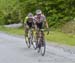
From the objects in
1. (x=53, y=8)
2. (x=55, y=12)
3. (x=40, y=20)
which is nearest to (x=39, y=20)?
(x=40, y=20)

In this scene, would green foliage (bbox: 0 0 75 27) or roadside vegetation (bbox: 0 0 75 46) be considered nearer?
roadside vegetation (bbox: 0 0 75 46)

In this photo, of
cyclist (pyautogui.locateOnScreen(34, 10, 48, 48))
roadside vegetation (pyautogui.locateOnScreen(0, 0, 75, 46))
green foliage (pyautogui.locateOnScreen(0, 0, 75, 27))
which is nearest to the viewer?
cyclist (pyautogui.locateOnScreen(34, 10, 48, 48))

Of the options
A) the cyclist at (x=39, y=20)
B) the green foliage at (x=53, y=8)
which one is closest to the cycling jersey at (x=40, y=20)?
the cyclist at (x=39, y=20)

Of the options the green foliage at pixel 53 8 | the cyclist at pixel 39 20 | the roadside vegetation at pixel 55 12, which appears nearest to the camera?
the cyclist at pixel 39 20

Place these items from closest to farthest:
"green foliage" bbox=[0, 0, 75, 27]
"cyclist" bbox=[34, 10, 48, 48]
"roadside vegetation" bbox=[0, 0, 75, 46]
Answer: "cyclist" bbox=[34, 10, 48, 48]
"roadside vegetation" bbox=[0, 0, 75, 46]
"green foliage" bbox=[0, 0, 75, 27]

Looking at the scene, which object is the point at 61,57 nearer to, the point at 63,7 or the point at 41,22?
the point at 41,22

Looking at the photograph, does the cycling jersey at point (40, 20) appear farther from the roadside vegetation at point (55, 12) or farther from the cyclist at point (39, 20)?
the roadside vegetation at point (55, 12)

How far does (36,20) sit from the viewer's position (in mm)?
15312

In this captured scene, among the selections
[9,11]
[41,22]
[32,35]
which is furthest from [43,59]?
[9,11]

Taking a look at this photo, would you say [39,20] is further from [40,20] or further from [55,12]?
[55,12]

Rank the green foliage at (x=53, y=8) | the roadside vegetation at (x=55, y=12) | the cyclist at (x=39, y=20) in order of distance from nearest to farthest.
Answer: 1. the cyclist at (x=39, y=20)
2. the roadside vegetation at (x=55, y=12)
3. the green foliage at (x=53, y=8)

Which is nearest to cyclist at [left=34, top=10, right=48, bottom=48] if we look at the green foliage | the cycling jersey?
the cycling jersey

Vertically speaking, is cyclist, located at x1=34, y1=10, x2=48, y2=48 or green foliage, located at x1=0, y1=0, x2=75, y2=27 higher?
cyclist, located at x1=34, y1=10, x2=48, y2=48

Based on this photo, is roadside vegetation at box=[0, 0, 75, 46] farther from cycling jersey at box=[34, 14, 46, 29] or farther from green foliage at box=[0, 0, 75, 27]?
cycling jersey at box=[34, 14, 46, 29]
